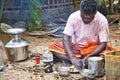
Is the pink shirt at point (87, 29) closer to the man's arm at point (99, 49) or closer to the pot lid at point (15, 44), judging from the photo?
the man's arm at point (99, 49)

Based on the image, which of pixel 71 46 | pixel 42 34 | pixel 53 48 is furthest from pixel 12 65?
pixel 42 34

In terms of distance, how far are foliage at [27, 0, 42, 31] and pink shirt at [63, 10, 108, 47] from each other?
11.2 feet

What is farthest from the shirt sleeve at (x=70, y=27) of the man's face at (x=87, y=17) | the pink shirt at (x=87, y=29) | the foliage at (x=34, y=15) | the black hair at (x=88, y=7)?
the foliage at (x=34, y=15)

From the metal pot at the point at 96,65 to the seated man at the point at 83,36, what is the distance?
14 cm

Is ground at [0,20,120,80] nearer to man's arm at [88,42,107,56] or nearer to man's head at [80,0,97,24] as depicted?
man's arm at [88,42,107,56]

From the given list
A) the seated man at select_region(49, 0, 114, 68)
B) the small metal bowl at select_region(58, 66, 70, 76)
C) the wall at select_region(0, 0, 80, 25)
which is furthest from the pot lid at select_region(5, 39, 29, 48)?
the wall at select_region(0, 0, 80, 25)

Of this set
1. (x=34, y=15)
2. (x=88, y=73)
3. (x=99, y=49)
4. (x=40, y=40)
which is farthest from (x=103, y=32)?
(x=34, y=15)

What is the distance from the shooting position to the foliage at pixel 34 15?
809 centimetres

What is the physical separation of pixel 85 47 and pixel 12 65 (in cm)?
128

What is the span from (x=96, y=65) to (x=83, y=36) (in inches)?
25.6

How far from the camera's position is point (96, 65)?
4320 mm

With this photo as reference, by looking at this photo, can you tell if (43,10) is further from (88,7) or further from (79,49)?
(88,7)

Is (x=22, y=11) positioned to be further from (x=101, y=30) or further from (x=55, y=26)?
(x=101, y=30)

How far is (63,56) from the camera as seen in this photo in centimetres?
495
